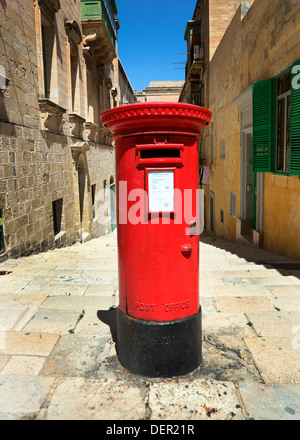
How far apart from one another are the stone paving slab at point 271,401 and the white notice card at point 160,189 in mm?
1543

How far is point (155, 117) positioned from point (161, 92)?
49020 mm

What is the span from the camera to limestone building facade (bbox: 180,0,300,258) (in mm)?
6734

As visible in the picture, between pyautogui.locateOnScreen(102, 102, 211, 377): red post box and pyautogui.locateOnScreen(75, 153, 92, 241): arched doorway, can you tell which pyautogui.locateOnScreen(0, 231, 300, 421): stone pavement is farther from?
pyautogui.locateOnScreen(75, 153, 92, 241): arched doorway

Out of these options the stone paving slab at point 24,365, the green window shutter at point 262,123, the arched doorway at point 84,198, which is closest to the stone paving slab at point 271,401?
the stone paving slab at point 24,365

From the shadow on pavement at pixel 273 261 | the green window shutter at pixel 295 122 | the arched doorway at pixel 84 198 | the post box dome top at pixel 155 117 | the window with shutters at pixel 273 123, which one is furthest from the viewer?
the arched doorway at pixel 84 198

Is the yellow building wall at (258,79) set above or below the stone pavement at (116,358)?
above

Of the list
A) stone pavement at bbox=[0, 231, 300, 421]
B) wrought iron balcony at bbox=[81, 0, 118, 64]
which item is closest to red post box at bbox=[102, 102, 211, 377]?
stone pavement at bbox=[0, 231, 300, 421]

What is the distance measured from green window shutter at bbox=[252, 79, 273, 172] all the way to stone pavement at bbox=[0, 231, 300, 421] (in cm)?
333

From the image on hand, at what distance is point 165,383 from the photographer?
285 centimetres

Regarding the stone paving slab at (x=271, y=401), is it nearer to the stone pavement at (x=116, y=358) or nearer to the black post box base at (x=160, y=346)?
the stone pavement at (x=116, y=358)

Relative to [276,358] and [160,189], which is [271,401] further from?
A: [160,189]

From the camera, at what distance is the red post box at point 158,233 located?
269 centimetres

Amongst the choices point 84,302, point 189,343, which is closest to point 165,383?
point 189,343

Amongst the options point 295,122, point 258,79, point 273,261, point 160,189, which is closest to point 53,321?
point 160,189
